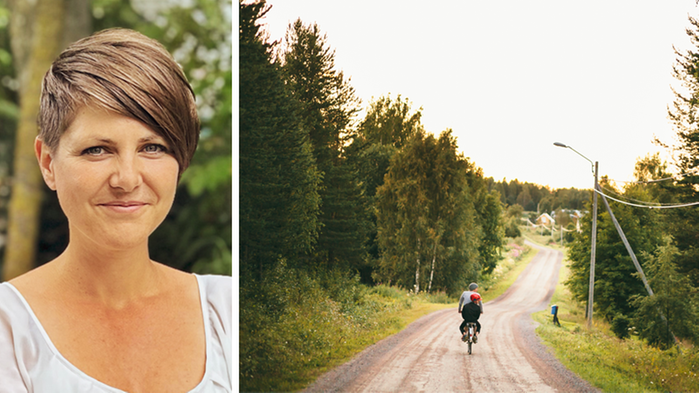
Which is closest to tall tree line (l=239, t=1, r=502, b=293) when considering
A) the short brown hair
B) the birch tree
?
the birch tree

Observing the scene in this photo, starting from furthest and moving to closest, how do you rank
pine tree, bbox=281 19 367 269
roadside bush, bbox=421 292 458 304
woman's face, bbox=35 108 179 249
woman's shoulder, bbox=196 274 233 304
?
pine tree, bbox=281 19 367 269
roadside bush, bbox=421 292 458 304
woman's shoulder, bbox=196 274 233 304
woman's face, bbox=35 108 179 249

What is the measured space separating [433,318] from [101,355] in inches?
108

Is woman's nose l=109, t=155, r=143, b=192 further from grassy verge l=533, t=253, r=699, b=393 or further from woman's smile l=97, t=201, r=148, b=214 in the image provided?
grassy verge l=533, t=253, r=699, b=393

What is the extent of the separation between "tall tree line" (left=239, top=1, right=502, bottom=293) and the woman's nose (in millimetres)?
2062

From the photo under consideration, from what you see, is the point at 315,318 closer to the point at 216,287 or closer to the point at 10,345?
the point at 216,287

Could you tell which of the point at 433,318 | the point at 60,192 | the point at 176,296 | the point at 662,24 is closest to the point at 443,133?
the point at 433,318

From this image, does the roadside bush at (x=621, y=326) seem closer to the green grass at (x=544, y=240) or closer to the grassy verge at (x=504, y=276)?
the green grass at (x=544, y=240)

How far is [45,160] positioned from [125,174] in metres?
0.35

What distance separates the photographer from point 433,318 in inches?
175

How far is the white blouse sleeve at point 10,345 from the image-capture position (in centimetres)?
231

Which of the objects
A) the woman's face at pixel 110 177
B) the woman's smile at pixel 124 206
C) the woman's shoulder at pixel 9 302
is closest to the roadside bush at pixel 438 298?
the woman's face at pixel 110 177

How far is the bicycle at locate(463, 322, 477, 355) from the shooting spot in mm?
4359

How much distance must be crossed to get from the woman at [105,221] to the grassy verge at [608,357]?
310 cm

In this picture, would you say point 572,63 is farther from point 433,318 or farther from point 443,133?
point 433,318
